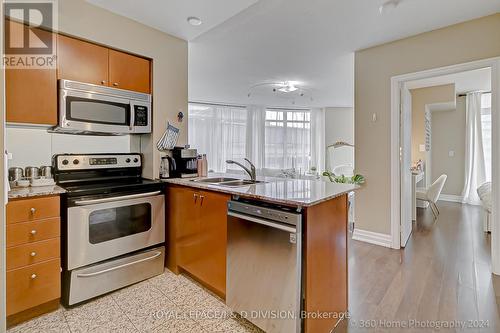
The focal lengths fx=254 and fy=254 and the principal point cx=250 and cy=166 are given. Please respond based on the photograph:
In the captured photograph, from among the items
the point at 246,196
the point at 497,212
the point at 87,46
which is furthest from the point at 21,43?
the point at 497,212

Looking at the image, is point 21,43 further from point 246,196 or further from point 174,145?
point 246,196

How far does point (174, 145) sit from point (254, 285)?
1746 millimetres

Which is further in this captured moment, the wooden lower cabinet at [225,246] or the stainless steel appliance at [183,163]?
the stainless steel appliance at [183,163]

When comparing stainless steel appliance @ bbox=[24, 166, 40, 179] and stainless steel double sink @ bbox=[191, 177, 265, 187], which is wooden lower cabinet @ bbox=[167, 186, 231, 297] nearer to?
stainless steel double sink @ bbox=[191, 177, 265, 187]

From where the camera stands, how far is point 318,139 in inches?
316

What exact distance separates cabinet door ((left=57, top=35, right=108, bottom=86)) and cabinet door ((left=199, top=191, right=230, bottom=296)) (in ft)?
4.70

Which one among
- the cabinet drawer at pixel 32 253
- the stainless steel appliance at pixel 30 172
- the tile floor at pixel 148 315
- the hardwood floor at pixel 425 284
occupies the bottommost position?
the tile floor at pixel 148 315

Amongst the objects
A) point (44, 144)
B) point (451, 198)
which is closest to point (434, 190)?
point (451, 198)

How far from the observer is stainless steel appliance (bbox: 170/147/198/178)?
265 centimetres

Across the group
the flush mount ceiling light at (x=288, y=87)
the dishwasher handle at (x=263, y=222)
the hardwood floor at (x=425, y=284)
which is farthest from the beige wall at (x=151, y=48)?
the flush mount ceiling light at (x=288, y=87)

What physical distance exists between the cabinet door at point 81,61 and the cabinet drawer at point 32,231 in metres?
1.16

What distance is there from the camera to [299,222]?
1.35 meters

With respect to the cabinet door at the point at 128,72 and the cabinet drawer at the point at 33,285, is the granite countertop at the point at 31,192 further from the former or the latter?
the cabinet door at the point at 128,72

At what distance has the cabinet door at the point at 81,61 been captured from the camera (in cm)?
207
